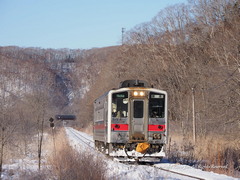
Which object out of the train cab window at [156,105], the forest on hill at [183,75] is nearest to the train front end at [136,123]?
the train cab window at [156,105]

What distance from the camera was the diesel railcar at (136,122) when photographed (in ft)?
49.1

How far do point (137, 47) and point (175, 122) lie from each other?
1121cm

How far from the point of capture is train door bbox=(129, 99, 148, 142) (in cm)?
1495

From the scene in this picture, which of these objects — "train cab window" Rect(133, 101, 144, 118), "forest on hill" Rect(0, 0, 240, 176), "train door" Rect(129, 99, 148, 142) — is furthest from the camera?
"forest on hill" Rect(0, 0, 240, 176)

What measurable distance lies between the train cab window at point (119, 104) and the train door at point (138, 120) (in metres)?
0.27

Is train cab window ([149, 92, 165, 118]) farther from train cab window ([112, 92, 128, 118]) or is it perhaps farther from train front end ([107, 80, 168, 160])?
train cab window ([112, 92, 128, 118])

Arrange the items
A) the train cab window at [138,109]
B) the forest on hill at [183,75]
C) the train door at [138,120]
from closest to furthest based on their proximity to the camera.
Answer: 1. the train door at [138,120]
2. the train cab window at [138,109]
3. the forest on hill at [183,75]

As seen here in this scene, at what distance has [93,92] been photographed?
55.3 metres

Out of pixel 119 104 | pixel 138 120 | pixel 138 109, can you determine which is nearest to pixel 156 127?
pixel 138 120

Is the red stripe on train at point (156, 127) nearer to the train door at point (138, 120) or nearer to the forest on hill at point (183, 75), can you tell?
the train door at point (138, 120)

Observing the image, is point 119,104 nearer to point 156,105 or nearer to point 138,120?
point 138,120

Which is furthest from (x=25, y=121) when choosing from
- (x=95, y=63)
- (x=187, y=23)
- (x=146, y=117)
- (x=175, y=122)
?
(x=95, y=63)

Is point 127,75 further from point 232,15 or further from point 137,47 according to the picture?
point 232,15

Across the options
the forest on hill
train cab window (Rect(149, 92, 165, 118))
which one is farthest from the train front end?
the forest on hill
